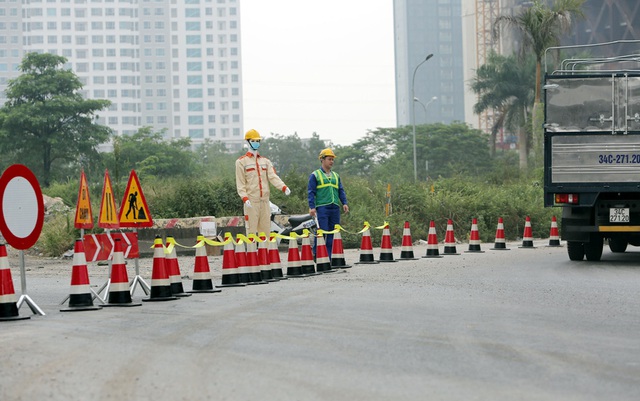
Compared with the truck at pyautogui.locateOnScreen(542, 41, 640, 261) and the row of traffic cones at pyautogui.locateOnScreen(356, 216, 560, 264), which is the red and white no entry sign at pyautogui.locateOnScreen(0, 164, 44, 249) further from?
the truck at pyautogui.locateOnScreen(542, 41, 640, 261)

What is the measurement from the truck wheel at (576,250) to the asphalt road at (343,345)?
500 cm

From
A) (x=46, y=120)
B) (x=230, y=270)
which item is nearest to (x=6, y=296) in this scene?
(x=230, y=270)

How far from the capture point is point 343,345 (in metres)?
7.91

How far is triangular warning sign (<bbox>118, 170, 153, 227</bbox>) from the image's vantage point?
41.4 feet

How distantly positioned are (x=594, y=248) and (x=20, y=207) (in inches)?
438

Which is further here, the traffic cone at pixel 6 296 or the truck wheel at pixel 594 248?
the truck wheel at pixel 594 248

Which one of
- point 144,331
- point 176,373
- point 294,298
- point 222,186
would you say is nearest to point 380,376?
point 176,373

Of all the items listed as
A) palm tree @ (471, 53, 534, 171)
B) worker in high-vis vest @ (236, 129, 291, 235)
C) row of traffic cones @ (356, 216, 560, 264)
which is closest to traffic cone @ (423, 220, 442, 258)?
row of traffic cones @ (356, 216, 560, 264)

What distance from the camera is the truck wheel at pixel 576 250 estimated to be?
18.6 m

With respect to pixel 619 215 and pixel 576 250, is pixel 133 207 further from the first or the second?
pixel 576 250

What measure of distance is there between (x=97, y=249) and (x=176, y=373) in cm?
629

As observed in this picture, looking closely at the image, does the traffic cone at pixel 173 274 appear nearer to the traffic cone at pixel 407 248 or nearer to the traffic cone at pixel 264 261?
the traffic cone at pixel 264 261

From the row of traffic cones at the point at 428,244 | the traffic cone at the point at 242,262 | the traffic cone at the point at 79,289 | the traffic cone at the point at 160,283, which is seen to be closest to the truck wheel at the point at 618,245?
the row of traffic cones at the point at 428,244

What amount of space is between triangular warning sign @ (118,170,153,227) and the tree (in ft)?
197
